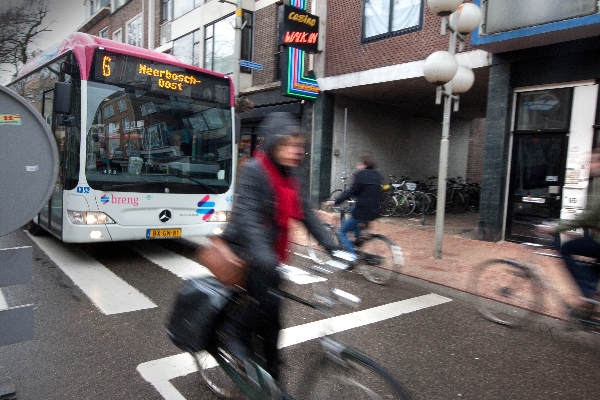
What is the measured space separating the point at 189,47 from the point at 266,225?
19.9 m

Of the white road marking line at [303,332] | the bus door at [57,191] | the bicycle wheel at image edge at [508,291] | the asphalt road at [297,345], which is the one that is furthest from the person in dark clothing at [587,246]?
the bus door at [57,191]

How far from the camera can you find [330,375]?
221 cm

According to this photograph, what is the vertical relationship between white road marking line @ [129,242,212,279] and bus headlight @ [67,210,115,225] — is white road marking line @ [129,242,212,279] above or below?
below

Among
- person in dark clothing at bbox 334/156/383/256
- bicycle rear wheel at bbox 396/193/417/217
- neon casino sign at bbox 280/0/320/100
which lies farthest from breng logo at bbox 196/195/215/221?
bicycle rear wheel at bbox 396/193/417/217

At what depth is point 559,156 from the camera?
8.32 m

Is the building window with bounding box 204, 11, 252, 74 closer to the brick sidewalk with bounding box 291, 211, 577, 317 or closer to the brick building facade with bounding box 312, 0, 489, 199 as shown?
the brick building facade with bounding box 312, 0, 489, 199

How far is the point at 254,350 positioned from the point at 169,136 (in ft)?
14.8

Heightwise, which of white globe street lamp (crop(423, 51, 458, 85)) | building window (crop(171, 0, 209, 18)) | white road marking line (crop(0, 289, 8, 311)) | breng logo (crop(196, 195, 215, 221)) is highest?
building window (crop(171, 0, 209, 18))

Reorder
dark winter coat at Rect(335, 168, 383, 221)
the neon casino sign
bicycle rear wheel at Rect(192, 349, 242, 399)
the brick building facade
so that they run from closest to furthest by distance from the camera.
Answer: bicycle rear wheel at Rect(192, 349, 242, 399)
dark winter coat at Rect(335, 168, 383, 221)
the brick building facade
the neon casino sign

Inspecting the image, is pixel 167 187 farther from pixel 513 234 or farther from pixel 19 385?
pixel 513 234

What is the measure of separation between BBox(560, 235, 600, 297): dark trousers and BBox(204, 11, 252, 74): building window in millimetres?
14437

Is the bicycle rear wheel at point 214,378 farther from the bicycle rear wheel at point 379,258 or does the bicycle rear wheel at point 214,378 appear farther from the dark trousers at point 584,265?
the dark trousers at point 584,265

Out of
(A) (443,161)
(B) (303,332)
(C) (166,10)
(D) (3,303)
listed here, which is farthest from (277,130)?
(C) (166,10)

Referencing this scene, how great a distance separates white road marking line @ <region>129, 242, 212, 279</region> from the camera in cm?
601
